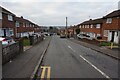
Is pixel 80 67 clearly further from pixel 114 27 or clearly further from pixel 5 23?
pixel 114 27

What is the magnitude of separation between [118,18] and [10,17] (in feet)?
63.6

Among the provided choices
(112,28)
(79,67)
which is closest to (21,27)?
(112,28)

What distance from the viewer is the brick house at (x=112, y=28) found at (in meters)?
32.2

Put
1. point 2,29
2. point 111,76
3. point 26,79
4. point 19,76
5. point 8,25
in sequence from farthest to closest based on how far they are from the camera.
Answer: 1. point 8,25
2. point 2,29
3. point 111,76
4. point 19,76
5. point 26,79

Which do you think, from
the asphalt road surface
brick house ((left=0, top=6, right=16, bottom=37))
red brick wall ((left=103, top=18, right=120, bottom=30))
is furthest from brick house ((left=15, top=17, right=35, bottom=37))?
the asphalt road surface

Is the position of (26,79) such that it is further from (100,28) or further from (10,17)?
(100,28)

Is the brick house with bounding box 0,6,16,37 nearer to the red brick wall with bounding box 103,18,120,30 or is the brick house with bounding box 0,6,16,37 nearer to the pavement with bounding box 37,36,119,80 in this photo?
the pavement with bounding box 37,36,119,80

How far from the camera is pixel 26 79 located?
25.0 feet

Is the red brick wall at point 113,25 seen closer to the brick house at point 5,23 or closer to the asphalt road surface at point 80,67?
the asphalt road surface at point 80,67

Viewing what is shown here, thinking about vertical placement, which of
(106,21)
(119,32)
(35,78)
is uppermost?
(106,21)

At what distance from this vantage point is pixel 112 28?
34.6 metres

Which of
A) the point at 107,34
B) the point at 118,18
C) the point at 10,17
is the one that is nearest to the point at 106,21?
the point at 107,34

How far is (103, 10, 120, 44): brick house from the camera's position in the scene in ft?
106

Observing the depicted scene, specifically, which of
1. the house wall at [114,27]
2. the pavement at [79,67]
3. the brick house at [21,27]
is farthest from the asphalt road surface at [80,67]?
the brick house at [21,27]
